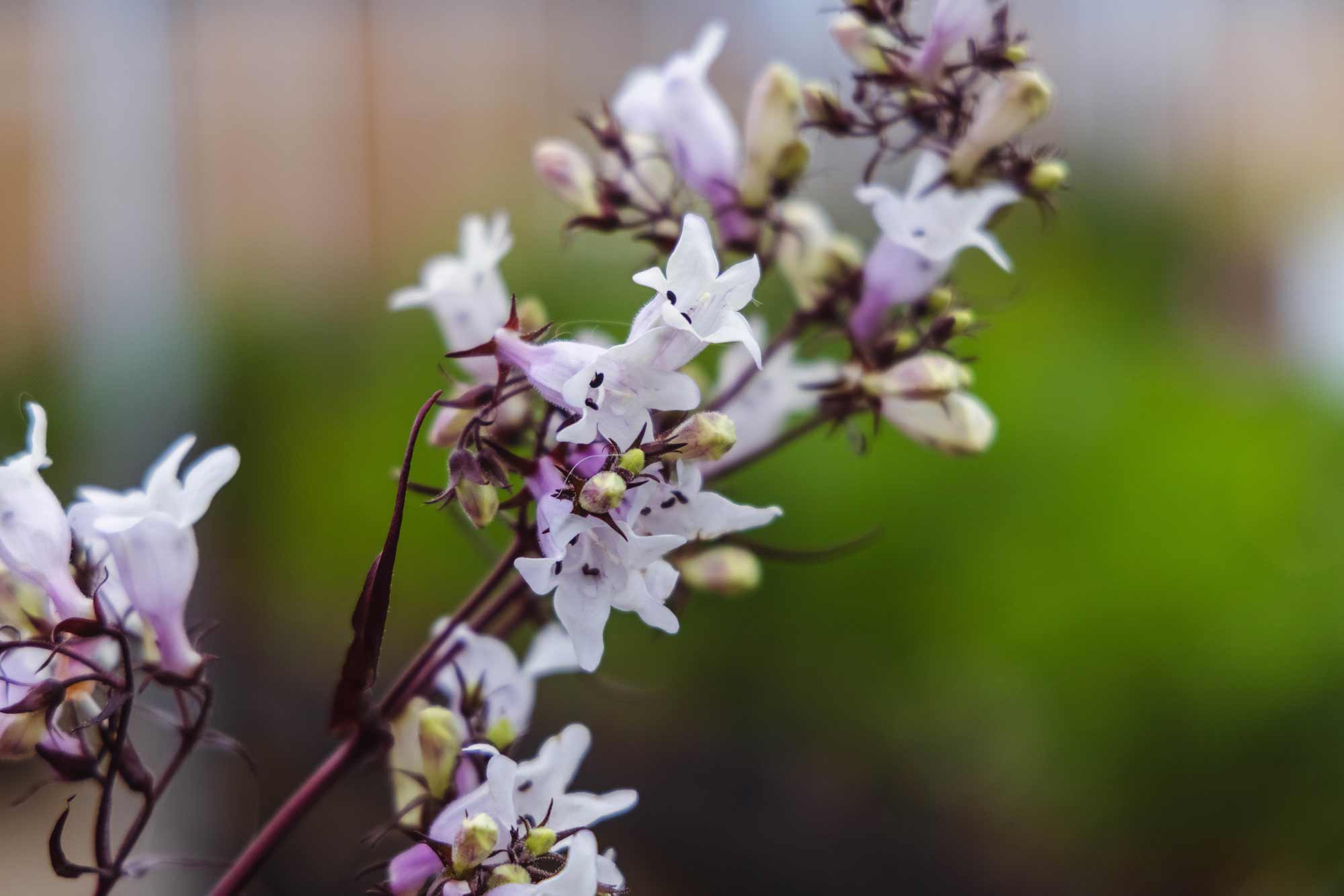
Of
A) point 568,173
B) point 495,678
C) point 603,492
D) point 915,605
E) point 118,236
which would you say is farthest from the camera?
point 118,236

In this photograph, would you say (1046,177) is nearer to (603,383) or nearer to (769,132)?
(769,132)

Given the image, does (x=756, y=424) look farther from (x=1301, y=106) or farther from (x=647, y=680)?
(x=1301, y=106)

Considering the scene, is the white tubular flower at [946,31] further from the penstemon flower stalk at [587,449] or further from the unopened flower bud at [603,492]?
the unopened flower bud at [603,492]

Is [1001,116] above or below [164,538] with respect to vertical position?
above

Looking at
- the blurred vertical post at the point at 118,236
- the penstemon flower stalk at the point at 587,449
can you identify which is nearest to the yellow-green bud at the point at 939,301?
the penstemon flower stalk at the point at 587,449

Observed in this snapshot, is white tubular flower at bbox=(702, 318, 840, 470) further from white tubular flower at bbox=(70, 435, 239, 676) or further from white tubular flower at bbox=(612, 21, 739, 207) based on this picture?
white tubular flower at bbox=(70, 435, 239, 676)

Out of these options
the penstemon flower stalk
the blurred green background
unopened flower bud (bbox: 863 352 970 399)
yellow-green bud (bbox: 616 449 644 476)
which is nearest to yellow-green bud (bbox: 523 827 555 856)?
the penstemon flower stalk

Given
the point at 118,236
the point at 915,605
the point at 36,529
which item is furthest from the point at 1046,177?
the point at 118,236
